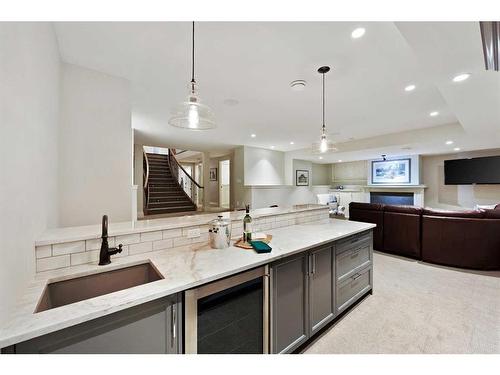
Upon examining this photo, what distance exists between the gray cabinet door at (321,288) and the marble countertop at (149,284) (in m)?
0.14

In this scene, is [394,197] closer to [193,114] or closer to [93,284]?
[193,114]

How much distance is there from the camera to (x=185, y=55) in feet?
6.49

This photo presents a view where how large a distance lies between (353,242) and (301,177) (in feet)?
20.5

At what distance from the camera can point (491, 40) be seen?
0.75m

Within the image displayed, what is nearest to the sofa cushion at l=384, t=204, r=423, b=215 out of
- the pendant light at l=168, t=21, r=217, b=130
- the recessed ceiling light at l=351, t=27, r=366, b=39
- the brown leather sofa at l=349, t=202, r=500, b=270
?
the brown leather sofa at l=349, t=202, r=500, b=270

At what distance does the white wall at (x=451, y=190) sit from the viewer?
18.4 ft

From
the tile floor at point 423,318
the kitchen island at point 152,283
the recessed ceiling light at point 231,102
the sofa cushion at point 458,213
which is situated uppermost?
the recessed ceiling light at point 231,102

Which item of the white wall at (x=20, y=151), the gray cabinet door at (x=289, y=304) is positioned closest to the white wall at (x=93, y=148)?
the white wall at (x=20, y=151)

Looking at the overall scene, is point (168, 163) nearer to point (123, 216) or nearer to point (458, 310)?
point (123, 216)

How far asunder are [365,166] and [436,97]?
561cm

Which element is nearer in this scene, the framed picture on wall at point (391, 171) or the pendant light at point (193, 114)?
the pendant light at point (193, 114)

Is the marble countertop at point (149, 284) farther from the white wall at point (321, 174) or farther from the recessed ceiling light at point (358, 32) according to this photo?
the white wall at point (321, 174)

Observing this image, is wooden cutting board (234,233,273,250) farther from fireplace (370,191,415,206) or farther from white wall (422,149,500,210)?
white wall (422,149,500,210)
